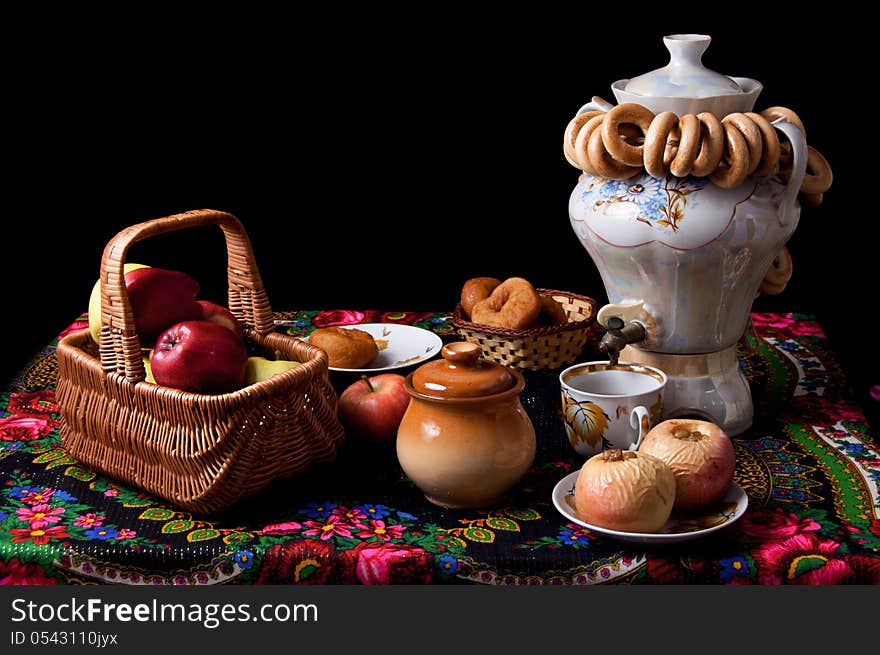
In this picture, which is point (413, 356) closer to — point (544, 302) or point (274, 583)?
point (544, 302)

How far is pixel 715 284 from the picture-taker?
203 centimetres

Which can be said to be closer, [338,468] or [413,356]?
[338,468]

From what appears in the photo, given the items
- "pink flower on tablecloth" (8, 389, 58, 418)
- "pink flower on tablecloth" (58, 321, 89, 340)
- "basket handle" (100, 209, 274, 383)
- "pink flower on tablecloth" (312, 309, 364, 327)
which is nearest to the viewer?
"basket handle" (100, 209, 274, 383)

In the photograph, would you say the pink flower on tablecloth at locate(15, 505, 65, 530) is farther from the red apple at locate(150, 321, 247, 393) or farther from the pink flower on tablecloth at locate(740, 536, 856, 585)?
the pink flower on tablecloth at locate(740, 536, 856, 585)

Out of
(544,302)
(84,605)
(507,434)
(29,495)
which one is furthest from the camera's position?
(544,302)

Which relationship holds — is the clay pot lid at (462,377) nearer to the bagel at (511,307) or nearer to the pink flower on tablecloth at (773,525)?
the pink flower on tablecloth at (773,525)

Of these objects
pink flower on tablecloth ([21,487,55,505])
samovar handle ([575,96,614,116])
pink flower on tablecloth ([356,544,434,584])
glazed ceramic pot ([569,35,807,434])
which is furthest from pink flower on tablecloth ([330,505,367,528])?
samovar handle ([575,96,614,116])

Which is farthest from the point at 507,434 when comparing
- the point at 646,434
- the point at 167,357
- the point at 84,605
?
the point at 84,605

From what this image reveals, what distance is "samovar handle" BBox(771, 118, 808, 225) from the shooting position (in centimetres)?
197

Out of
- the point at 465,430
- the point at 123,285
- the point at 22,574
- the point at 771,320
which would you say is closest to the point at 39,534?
the point at 22,574

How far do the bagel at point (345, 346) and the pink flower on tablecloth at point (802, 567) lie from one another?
0.88m

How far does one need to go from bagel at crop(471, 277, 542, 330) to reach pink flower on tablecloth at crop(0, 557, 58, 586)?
3.17 feet

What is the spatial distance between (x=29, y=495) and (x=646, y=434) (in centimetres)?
94

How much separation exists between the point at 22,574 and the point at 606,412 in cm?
89
